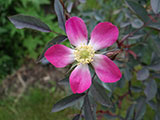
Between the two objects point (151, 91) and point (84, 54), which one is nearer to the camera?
point (84, 54)

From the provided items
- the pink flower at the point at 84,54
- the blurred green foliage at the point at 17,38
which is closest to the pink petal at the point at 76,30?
the pink flower at the point at 84,54

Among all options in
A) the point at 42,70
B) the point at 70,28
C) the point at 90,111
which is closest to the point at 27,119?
the point at 42,70

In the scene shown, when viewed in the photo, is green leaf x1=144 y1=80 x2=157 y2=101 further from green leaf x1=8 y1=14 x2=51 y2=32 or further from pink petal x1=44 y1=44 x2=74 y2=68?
green leaf x1=8 y1=14 x2=51 y2=32

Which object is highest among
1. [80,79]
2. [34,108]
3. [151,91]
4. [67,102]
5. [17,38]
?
[80,79]

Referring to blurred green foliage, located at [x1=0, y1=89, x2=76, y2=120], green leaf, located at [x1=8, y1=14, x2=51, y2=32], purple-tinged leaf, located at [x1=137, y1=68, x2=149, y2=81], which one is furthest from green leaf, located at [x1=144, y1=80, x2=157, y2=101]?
blurred green foliage, located at [x1=0, y1=89, x2=76, y2=120]

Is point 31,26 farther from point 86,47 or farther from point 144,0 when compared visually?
point 144,0

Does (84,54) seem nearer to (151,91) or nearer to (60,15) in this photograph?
(60,15)

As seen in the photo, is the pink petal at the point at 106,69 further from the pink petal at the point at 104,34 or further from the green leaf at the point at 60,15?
the green leaf at the point at 60,15

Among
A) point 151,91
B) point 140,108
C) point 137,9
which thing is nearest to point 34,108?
point 140,108
